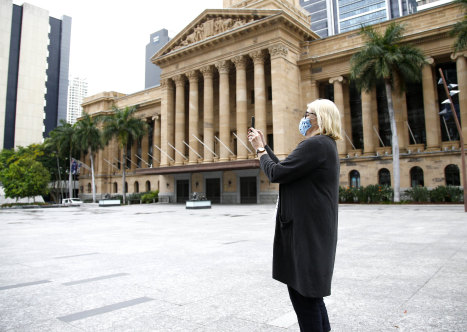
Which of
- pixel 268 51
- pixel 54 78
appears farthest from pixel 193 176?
pixel 54 78

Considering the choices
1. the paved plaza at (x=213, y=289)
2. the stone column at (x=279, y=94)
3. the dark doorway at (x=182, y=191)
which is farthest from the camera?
the dark doorway at (x=182, y=191)

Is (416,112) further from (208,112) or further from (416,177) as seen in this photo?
(208,112)

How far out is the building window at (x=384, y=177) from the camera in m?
33.5

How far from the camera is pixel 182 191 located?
45969 mm

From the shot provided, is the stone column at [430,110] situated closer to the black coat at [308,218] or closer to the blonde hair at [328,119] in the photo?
the blonde hair at [328,119]

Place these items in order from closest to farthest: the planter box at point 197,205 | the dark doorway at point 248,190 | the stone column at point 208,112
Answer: the planter box at point 197,205
the dark doorway at point 248,190
the stone column at point 208,112

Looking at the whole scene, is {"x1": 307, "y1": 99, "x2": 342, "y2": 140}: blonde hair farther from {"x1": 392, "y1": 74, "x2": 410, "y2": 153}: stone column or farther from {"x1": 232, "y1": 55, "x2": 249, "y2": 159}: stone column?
{"x1": 232, "y1": 55, "x2": 249, "y2": 159}: stone column

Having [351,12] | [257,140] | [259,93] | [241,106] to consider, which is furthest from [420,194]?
[351,12]

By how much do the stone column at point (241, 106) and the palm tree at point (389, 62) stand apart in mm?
12891

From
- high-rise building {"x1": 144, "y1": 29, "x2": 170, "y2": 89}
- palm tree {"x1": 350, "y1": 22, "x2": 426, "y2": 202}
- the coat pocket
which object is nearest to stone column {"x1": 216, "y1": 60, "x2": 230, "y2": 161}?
palm tree {"x1": 350, "y1": 22, "x2": 426, "y2": 202}

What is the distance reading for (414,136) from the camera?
35.5 metres

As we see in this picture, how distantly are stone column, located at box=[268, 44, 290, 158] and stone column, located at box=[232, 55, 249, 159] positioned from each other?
3.84 m

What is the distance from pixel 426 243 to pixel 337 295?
5.49m

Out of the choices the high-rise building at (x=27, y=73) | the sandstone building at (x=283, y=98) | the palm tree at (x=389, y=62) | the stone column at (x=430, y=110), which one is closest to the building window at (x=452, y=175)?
the sandstone building at (x=283, y=98)
